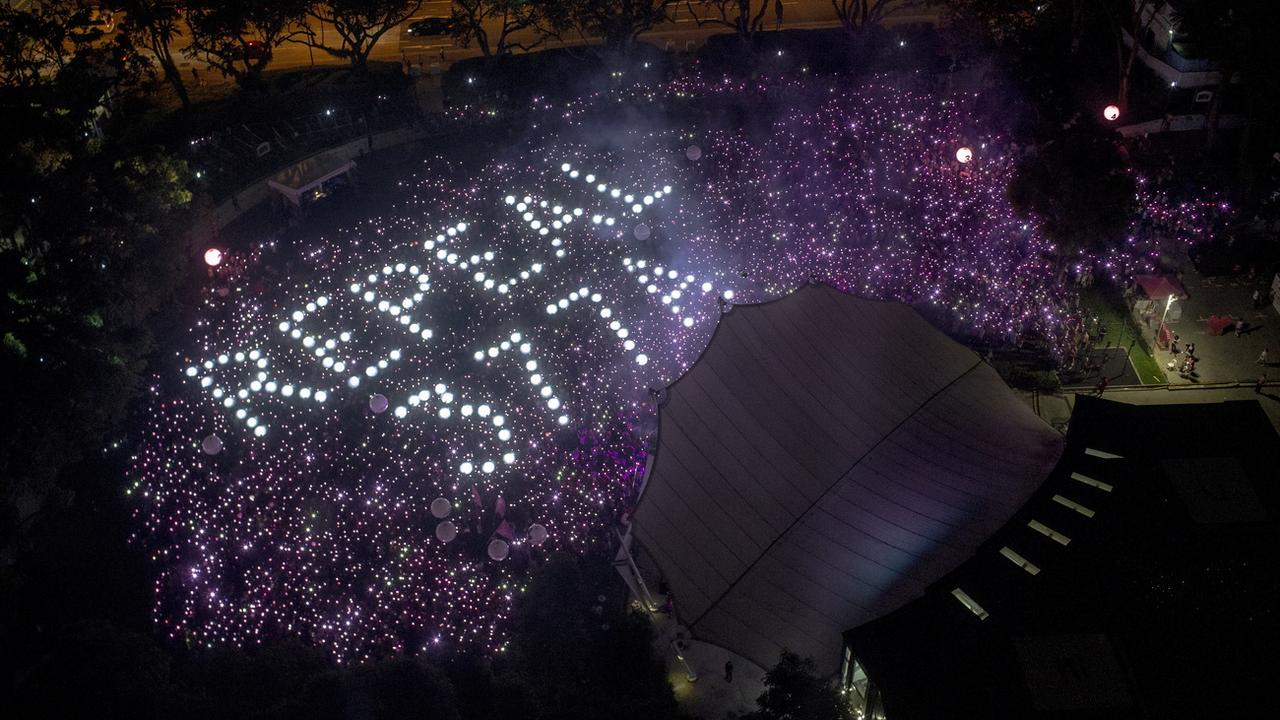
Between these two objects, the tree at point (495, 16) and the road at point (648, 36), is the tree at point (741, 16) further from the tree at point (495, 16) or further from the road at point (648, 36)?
the tree at point (495, 16)

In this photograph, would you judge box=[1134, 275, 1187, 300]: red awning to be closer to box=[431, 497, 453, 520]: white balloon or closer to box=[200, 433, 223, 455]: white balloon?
box=[431, 497, 453, 520]: white balloon

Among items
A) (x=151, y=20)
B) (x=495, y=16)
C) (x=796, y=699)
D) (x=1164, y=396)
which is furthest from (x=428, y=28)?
(x=796, y=699)

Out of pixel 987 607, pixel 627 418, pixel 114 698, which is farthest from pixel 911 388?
pixel 114 698

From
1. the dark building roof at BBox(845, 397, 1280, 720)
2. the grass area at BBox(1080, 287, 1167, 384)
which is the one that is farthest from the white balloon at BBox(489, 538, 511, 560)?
the grass area at BBox(1080, 287, 1167, 384)

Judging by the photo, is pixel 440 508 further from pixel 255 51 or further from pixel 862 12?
pixel 862 12

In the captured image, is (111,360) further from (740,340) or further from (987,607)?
(987,607)

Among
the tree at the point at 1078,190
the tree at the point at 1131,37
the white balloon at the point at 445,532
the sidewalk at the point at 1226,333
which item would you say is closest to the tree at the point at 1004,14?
the tree at the point at 1131,37
